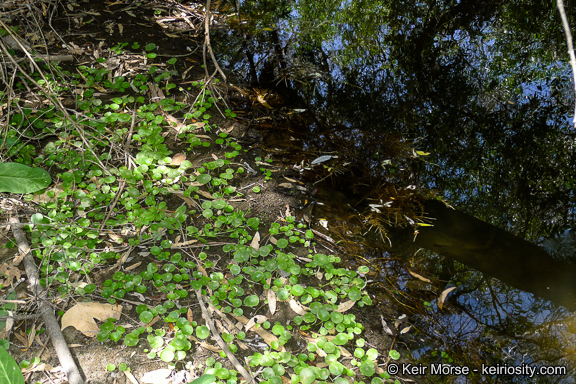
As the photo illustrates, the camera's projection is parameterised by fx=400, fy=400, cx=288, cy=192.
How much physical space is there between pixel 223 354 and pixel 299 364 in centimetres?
37

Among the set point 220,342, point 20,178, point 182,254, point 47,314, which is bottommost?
point 47,314

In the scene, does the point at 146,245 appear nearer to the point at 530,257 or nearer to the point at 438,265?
the point at 438,265

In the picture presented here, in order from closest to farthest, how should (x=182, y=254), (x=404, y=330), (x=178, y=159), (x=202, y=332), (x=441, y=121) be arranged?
1. (x=202, y=332)
2. (x=404, y=330)
3. (x=182, y=254)
4. (x=178, y=159)
5. (x=441, y=121)

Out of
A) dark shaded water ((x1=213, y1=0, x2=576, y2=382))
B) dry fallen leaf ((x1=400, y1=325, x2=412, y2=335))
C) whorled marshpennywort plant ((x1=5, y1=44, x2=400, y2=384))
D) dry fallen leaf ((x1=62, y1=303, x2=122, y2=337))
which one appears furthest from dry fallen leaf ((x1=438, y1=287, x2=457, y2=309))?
dry fallen leaf ((x1=62, y1=303, x2=122, y2=337))

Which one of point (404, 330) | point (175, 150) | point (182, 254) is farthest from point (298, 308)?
point (175, 150)

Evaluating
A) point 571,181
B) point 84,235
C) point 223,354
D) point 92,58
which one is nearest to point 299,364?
point 223,354

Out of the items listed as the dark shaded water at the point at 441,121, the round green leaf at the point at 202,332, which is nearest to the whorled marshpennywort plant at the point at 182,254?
the round green leaf at the point at 202,332

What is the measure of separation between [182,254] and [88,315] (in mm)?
587

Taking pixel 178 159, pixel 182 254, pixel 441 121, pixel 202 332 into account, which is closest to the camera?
pixel 202 332

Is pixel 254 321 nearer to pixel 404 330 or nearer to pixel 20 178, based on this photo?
pixel 404 330

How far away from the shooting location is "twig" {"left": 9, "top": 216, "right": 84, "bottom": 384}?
1771 mm

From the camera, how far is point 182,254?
7.82 feet

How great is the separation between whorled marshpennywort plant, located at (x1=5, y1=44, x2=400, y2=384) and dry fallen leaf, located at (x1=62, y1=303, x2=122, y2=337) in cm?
6

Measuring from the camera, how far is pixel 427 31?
5.06 meters
